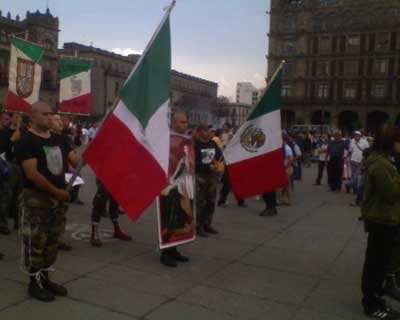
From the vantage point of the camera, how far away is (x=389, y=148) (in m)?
4.20

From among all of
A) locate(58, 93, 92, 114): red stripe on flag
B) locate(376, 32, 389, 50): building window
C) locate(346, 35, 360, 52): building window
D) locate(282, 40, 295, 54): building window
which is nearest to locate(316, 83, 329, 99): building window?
locate(346, 35, 360, 52): building window

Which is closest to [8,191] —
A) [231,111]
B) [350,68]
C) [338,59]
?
[350,68]

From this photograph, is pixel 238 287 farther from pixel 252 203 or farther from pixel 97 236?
pixel 252 203

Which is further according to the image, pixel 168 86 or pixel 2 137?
pixel 2 137

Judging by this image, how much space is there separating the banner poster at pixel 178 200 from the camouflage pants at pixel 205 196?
2.98ft

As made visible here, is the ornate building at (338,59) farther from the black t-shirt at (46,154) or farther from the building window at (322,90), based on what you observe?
the black t-shirt at (46,154)

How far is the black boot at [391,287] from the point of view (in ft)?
15.4

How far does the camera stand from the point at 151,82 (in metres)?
→ 4.99

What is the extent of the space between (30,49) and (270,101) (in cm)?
428

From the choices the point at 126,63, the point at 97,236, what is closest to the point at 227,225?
the point at 97,236

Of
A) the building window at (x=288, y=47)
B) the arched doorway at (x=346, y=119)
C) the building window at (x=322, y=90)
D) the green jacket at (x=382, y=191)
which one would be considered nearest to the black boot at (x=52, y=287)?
the green jacket at (x=382, y=191)

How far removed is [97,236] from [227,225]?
8.40 ft

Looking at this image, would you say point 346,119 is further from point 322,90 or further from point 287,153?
point 287,153

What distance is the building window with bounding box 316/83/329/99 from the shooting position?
72062 millimetres
